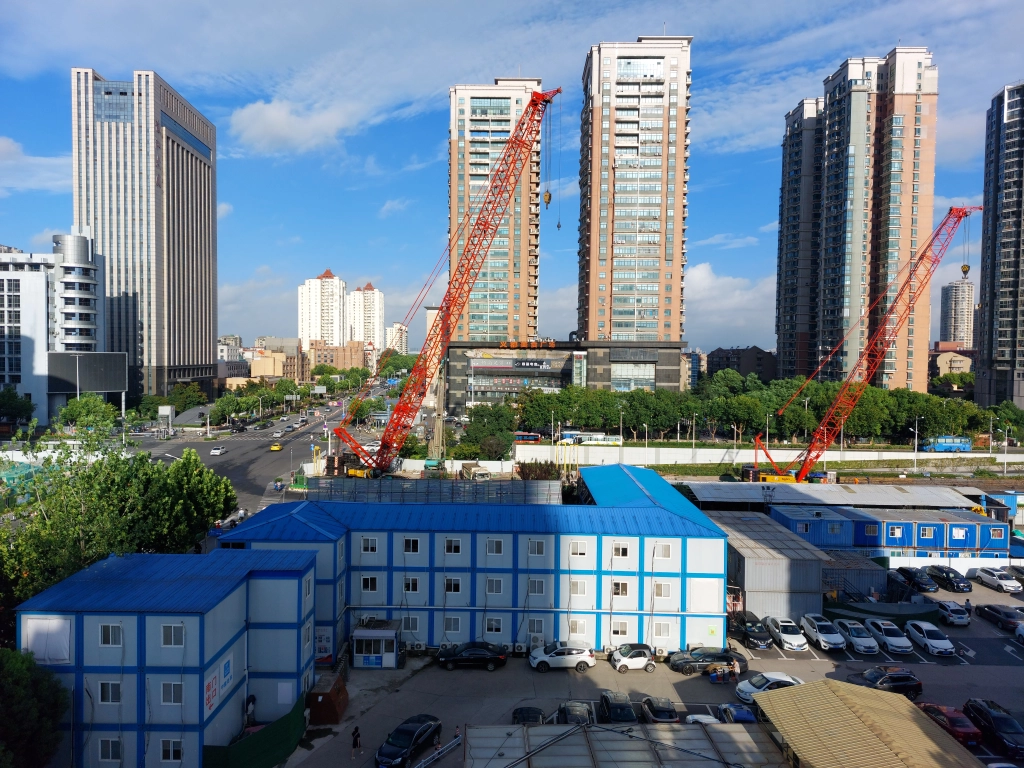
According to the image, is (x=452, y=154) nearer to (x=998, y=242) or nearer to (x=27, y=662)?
(x=998, y=242)

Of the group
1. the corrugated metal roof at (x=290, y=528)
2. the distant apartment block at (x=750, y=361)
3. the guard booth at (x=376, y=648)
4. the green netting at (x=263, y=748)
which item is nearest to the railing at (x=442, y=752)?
the green netting at (x=263, y=748)

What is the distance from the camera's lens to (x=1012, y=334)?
54500 mm

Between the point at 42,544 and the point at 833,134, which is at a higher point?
the point at 833,134

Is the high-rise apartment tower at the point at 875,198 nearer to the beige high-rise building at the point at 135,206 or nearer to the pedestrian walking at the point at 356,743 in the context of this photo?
the pedestrian walking at the point at 356,743

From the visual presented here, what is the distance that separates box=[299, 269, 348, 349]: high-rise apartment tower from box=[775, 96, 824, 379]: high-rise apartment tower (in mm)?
113034

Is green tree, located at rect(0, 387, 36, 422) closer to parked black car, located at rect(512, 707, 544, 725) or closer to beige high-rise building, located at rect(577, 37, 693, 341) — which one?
beige high-rise building, located at rect(577, 37, 693, 341)

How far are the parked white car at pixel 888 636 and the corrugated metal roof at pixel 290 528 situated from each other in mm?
12487

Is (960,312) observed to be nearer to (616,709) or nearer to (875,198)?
(875,198)

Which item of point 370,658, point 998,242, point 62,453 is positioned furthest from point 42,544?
point 998,242

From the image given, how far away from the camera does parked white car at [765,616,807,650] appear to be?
49.4 feet

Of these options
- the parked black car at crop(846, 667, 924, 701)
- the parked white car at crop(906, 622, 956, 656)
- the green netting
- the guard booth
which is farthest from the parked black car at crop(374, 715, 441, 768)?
the parked white car at crop(906, 622, 956, 656)

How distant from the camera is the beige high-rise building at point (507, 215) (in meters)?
58.3

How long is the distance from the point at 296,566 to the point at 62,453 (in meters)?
6.37

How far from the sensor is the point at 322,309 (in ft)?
Answer: 514
